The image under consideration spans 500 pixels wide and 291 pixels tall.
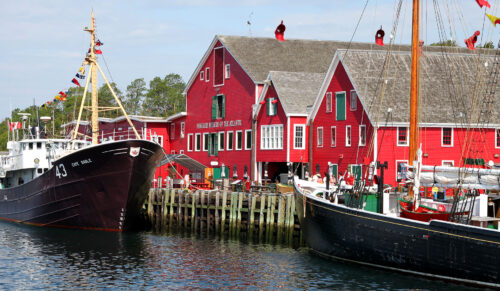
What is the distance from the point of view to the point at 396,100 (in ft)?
145

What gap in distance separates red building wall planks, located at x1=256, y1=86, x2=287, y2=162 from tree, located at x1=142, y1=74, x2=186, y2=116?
52790 mm

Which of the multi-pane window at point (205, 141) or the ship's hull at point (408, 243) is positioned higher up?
the multi-pane window at point (205, 141)

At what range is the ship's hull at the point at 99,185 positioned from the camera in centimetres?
3638

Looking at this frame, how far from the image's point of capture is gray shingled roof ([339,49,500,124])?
143 ft

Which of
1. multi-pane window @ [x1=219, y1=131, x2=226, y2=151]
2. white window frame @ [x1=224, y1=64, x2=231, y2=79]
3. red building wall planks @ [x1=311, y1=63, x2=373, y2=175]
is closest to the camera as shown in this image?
red building wall planks @ [x1=311, y1=63, x2=373, y2=175]

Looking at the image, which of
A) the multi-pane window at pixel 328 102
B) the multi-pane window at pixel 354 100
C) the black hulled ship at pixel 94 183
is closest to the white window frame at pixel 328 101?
the multi-pane window at pixel 328 102

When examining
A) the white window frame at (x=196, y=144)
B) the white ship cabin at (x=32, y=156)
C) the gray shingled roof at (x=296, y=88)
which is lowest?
the white ship cabin at (x=32, y=156)

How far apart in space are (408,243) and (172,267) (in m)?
8.75

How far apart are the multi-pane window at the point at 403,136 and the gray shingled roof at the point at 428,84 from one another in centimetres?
61

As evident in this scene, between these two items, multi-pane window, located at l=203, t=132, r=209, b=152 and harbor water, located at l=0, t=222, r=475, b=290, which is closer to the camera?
harbor water, located at l=0, t=222, r=475, b=290

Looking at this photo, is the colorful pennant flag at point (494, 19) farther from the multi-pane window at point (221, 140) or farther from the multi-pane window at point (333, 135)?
the multi-pane window at point (221, 140)

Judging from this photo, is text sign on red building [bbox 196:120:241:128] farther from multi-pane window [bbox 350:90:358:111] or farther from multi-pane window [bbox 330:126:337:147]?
multi-pane window [bbox 350:90:358:111]

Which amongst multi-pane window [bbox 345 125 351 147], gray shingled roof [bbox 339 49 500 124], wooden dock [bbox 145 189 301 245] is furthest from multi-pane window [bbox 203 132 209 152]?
gray shingled roof [bbox 339 49 500 124]

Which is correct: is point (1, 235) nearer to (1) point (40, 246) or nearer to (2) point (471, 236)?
(1) point (40, 246)
